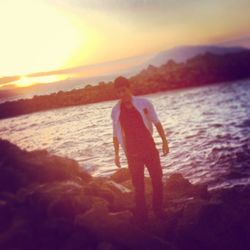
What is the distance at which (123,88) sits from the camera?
6387 millimetres

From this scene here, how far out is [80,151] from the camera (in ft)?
70.1

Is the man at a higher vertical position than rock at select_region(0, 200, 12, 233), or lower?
higher

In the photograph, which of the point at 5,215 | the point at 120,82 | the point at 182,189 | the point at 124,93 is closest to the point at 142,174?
the point at 124,93

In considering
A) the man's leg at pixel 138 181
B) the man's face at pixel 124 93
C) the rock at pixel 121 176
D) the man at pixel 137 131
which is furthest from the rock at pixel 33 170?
the man's face at pixel 124 93

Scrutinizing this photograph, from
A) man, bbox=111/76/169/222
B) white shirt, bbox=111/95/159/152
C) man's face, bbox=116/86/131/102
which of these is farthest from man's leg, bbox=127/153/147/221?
man's face, bbox=116/86/131/102

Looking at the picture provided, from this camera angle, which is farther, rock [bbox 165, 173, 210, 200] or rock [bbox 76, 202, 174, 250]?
rock [bbox 165, 173, 210, 200]

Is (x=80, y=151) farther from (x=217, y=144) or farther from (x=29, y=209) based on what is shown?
(x=29, y=209)

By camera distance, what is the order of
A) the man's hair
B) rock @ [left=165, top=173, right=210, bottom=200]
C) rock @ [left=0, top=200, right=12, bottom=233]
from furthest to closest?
1. rock @ [left=165, top=173, right=210, bottom=200]
2. rock @ [left=0, top=200, right=12, bottom=233]
3. the man's hair

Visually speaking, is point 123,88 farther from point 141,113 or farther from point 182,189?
point 182,189

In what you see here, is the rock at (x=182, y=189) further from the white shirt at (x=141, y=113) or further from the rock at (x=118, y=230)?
the white shirt at (x=141, y=113)

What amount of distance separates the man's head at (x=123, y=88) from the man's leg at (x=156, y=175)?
1.03m

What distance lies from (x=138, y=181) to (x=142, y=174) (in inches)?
5.7

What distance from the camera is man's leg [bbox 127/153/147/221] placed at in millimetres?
6732

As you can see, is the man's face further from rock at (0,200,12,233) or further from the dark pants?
rock at (0,200,12,233)
